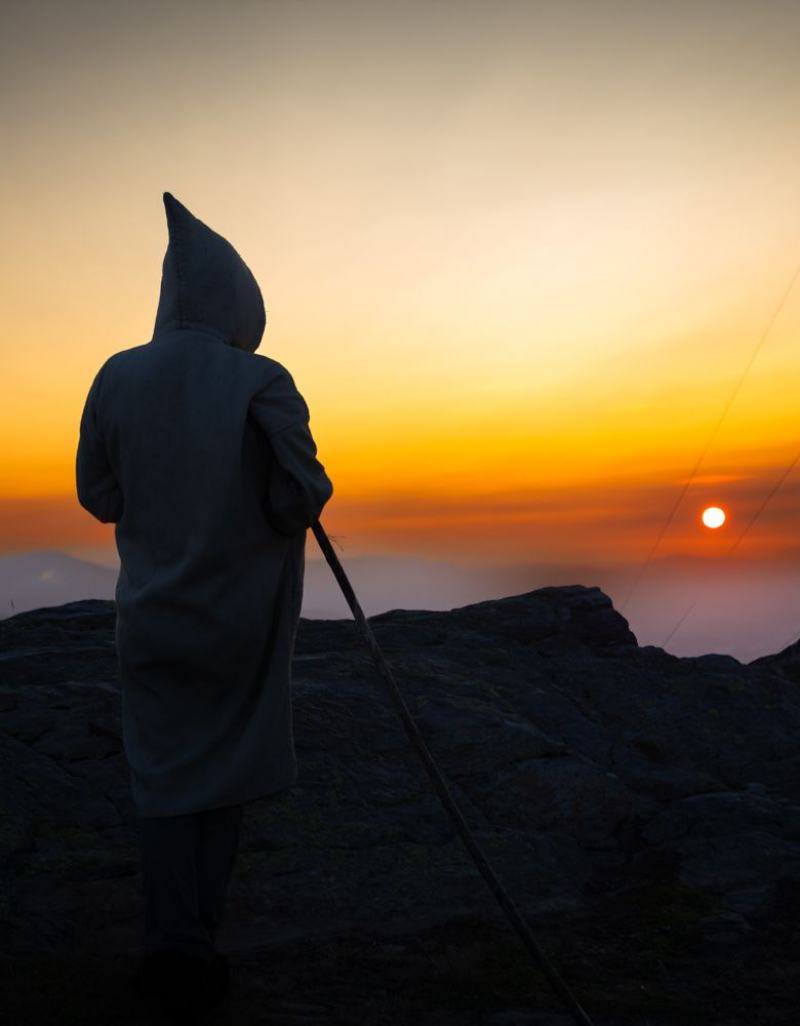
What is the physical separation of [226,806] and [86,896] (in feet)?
4.33

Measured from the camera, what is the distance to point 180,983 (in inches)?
148

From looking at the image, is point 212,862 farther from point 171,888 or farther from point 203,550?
point 203,550

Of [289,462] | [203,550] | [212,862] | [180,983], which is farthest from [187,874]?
[289,462]

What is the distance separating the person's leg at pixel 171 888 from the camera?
386 cm

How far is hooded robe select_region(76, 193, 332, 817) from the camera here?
405 centimetres

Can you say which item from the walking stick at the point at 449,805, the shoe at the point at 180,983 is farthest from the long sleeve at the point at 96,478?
the shoe at the point at 180,983

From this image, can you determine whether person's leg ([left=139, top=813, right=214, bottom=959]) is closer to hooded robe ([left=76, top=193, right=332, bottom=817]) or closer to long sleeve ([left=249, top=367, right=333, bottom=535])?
hooded robe ([left=76, top=193, right=332, bottom=817])

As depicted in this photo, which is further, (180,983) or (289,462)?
(289,462)

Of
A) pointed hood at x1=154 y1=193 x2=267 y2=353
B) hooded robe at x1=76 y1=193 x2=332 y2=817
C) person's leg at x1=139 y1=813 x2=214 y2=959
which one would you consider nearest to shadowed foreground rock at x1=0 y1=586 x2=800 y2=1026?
person's leg at x1=139 y1=813 x2=214 y2=959

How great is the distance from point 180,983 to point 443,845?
7.50 feet

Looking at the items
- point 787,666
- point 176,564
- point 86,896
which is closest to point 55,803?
point 86,896

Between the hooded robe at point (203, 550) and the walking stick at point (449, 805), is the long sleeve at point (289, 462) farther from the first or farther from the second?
the walking stick at point (449, 805)

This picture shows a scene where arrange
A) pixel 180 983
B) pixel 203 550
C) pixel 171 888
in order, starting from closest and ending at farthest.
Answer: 1. pixel 180 983
2. pixel 171 888
3. pixel 203 550

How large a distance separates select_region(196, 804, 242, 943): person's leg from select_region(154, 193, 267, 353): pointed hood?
6.86ft
